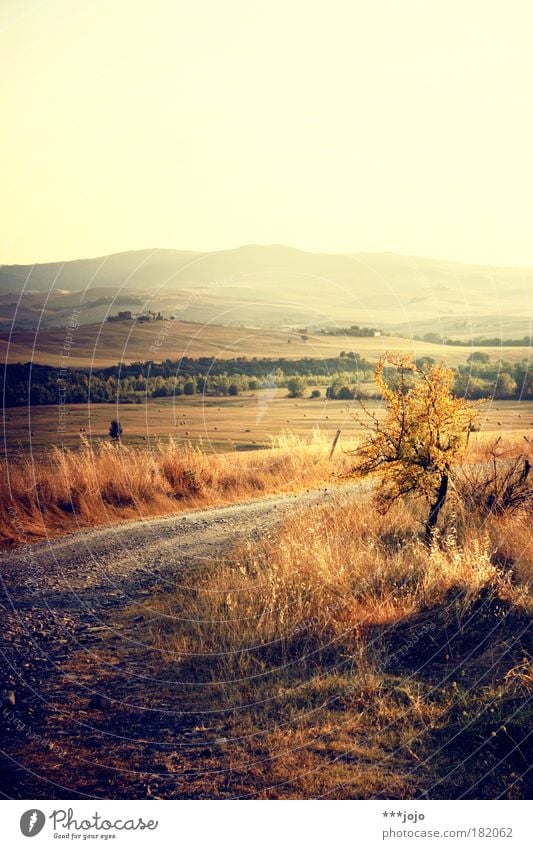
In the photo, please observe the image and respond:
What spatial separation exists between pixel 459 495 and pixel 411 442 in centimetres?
271

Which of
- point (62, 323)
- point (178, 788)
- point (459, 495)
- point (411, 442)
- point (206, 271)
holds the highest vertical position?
point (206, 271)

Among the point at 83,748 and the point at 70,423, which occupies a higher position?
the point at 70,423

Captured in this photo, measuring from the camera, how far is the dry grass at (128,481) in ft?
48.3

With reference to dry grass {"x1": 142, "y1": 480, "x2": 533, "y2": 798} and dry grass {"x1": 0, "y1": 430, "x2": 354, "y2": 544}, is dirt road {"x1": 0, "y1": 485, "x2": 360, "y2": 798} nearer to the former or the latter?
dry grass {"x1": 142, "y1": 480, "x2": 533, "y2": 798}

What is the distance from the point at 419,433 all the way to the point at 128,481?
821 cm

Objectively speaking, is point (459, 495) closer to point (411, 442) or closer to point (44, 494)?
point (411, 442)

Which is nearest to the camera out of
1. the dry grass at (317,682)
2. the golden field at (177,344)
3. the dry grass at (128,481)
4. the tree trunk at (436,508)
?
the dry grass at (317,682)

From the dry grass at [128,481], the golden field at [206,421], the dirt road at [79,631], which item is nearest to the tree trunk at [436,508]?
the dirt road at [79,631]

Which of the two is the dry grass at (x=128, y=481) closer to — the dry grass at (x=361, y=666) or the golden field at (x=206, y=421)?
the golden field at (x=206, y=421)

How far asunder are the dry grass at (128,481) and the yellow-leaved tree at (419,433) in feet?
22.7

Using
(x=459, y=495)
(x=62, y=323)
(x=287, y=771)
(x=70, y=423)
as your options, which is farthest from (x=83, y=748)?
(x=70, y=423)

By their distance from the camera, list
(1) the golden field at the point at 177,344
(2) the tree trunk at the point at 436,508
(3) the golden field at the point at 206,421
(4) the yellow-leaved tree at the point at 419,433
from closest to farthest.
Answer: (4) the yellow-leaved tree at the point at 419,433 → (2) the tree trunk at the point at 436,508 → (3) the golden field at the point at 206,421 → (1) the golden field at the point at 177,344

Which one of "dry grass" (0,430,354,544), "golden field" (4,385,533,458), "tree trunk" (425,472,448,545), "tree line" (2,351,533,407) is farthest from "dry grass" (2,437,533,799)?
"tree line" (2,351,533,407)

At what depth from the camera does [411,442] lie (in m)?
A: 10.6
